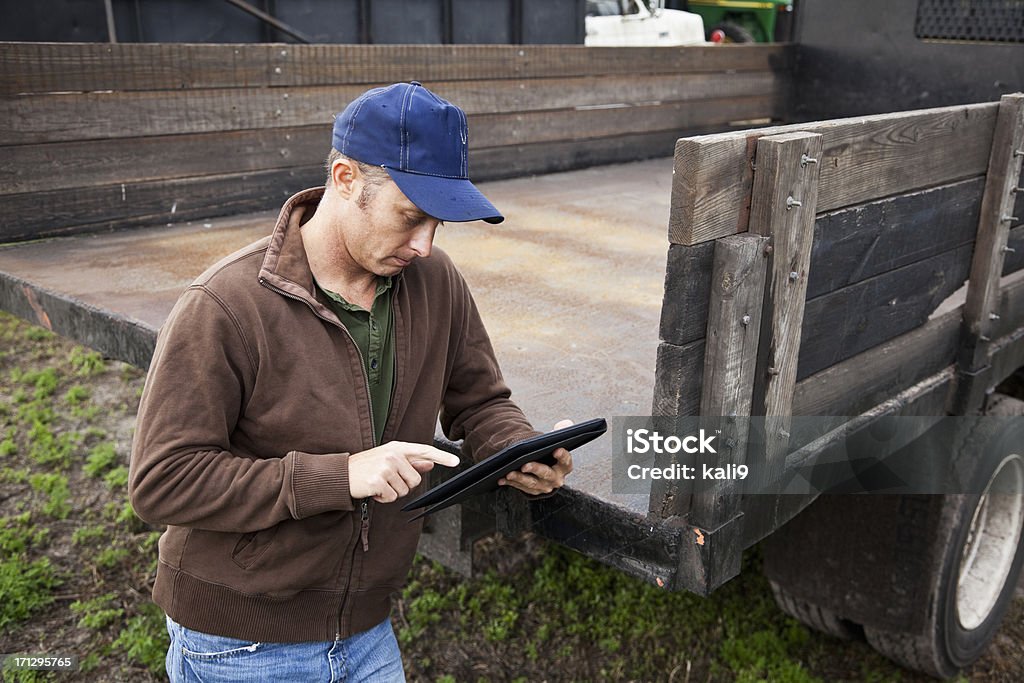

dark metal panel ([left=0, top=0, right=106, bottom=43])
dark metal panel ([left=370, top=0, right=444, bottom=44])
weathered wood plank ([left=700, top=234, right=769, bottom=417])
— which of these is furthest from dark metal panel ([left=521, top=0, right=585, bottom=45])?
weathered wood plank ([left=700, top=234, right=769, bottom=417])

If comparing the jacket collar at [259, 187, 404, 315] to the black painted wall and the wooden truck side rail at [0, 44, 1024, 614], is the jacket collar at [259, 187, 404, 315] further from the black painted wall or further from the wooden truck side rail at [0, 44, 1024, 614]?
the black painted wall

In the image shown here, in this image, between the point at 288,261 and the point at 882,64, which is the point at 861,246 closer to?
the point at 288,261

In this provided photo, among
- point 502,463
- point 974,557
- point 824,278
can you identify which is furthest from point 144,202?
point 974,557

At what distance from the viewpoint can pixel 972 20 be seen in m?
6.21

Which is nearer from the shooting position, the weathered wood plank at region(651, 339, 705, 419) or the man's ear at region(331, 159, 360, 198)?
the man's ear at region(331, 159, 360, 198)

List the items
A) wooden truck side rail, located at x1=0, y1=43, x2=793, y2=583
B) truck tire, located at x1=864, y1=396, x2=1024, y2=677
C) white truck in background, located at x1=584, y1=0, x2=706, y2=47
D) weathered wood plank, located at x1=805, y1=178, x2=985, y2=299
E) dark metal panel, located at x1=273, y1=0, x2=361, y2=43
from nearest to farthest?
weathered wood plank, located at x1=805, y1=178, x2=985, y2=299 → wooden truck side rail, located at x1=0, y1=43, x2=793, y2=583 → truck tire, located at x1=864, y1=396, x2=1024, y2=677 → dark metal panel, located at x1=273, y1=0, x2=361, y2=43 → white truck in background, located at x1=584, y1=0, x2=706, y2=47

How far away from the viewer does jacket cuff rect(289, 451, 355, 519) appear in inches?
67.3

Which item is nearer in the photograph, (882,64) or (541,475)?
(541,475)

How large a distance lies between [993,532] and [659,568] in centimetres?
244

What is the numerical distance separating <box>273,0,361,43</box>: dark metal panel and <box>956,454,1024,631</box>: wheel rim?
483 centimetres

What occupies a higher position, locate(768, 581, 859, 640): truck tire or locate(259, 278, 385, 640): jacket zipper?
locate(259, 278, 385, 640): jacket zipper

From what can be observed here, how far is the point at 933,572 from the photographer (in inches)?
131

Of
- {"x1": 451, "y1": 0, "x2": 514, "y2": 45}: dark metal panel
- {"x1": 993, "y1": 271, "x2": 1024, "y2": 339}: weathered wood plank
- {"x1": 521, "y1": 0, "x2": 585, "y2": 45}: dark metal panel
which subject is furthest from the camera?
{"x1": 521, "y1": 0, "x2": 585, "y2": 45}: dark metal panel

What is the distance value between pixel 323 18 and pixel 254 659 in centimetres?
533
